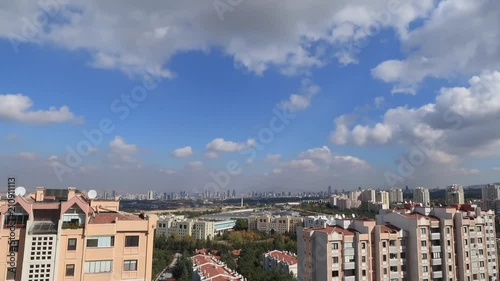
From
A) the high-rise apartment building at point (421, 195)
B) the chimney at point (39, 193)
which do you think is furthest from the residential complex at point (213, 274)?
the high-rise apartment building at point (421, 195)

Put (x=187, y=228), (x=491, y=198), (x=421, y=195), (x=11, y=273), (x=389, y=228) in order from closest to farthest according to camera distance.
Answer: (x=11, y=273)
(x=389, y=228)
(x=187, y=228)
(x=491, y=198)
(x=421, y=195)

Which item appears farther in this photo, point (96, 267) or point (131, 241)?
point (131, 241)

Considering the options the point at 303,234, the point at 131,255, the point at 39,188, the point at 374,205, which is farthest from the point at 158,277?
the point at 374,205

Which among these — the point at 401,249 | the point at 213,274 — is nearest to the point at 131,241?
the point at 401,249

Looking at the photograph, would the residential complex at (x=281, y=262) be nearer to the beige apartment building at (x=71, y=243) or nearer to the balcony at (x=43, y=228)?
the beige apartment building at (x=71, y=243)

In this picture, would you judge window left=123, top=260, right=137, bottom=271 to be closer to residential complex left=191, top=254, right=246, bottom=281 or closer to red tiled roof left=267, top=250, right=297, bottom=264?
residential complex left=191, top=254, right=246, bottom=281

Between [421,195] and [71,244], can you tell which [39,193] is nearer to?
[71,244]

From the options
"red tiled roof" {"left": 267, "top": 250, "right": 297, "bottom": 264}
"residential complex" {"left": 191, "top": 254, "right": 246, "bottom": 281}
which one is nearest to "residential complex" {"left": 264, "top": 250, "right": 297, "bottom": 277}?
"red tiled roof" {"left": 267, "top": 250, "right": 297, "bottom": 264}
